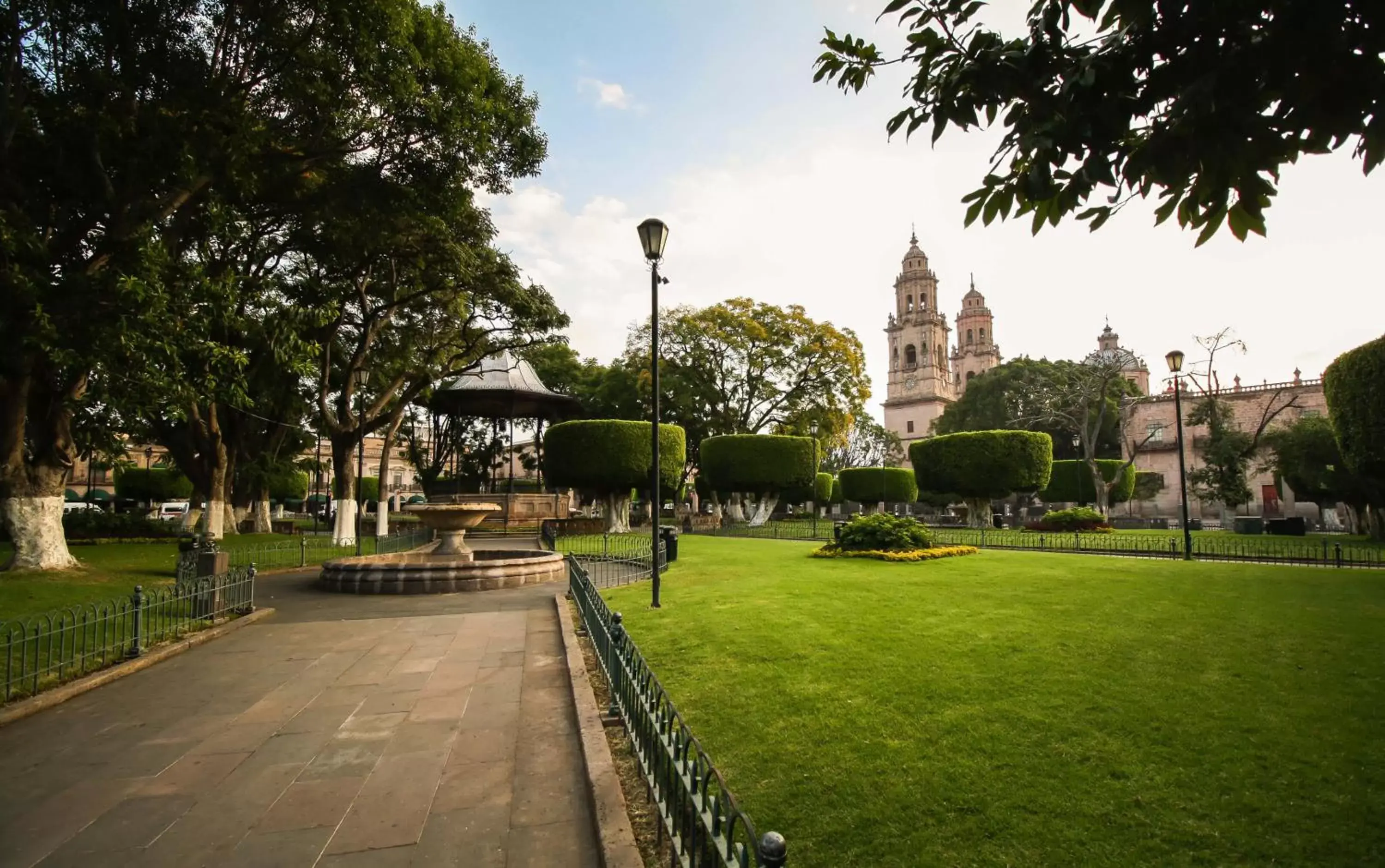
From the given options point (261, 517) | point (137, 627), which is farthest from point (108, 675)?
point (261, 517)

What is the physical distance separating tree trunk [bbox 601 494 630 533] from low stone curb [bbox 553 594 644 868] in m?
24.2

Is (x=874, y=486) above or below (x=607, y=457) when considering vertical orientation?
below

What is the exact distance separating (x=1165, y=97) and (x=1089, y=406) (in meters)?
55.3

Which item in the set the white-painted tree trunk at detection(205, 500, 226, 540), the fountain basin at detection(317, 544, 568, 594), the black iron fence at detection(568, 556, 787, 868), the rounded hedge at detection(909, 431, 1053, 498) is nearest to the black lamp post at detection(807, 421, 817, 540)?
the rounded hedge at detection(909, 431, 1053, 498)

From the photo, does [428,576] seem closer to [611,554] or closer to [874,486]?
[611,554]

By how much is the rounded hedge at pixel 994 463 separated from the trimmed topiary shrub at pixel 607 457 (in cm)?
1355

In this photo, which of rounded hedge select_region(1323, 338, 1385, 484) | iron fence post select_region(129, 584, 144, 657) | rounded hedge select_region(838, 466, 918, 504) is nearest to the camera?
iron fence post select_region(129, 584, 144, 657)

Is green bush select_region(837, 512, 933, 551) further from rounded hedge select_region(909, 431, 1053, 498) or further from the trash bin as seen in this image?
rounded hedge select_region(909, 431, 1053, 498)

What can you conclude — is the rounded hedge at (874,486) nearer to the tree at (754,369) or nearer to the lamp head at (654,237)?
the tree at (754,369)

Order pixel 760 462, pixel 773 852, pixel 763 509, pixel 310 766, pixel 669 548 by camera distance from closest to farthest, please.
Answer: pixel 773 852
pixel 310 766
pixel 669 548
pixel 760 462
pixel 763 509

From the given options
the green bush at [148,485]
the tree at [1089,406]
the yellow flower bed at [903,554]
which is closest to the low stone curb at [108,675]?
the yellow flower bed at [903,554]

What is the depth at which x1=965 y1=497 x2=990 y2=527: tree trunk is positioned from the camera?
33500 mm

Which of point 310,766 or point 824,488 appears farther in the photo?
point 824,488

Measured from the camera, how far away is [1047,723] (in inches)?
199
